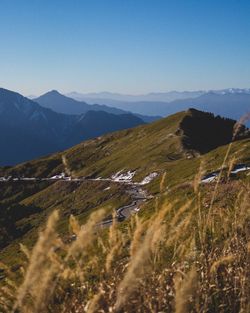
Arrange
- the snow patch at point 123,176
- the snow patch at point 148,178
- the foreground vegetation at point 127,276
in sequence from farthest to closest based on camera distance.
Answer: the snow patch at point 123,176, the snow patch at point 148,178, the foreground vegetation at point 127,276

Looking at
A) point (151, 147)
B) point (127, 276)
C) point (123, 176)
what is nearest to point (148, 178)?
point (123, 176)

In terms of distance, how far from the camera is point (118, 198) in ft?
319

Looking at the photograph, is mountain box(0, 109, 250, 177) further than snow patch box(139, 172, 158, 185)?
Yes

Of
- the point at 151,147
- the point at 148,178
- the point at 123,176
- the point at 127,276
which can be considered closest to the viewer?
the point at 127,276

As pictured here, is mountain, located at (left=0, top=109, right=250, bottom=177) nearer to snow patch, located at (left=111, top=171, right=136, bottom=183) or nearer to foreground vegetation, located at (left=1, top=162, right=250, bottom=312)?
snow patch, located at (left=111, top=171, right=136, bottom=183)

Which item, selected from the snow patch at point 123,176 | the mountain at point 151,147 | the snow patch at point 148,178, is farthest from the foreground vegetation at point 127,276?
the snow patch at point 123,176

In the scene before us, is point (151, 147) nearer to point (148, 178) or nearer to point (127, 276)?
point (148, 178)

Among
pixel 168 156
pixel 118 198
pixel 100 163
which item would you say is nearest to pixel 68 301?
pixel 118 198

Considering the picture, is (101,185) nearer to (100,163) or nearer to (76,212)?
(76,212)

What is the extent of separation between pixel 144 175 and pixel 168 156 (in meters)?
11.0

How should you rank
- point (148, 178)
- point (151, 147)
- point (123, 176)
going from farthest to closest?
point (151, 147) < point (123, 176) < point (148, 178)

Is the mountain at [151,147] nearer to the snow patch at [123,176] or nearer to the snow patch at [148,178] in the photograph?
the snow patch at [123,176]

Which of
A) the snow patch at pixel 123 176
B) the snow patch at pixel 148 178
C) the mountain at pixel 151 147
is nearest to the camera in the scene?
the snow patch at pixel 148 178

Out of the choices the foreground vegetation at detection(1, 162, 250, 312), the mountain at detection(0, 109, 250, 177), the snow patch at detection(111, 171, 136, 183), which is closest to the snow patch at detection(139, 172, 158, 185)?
the mountain at detection(0, 109, 250, 177)
